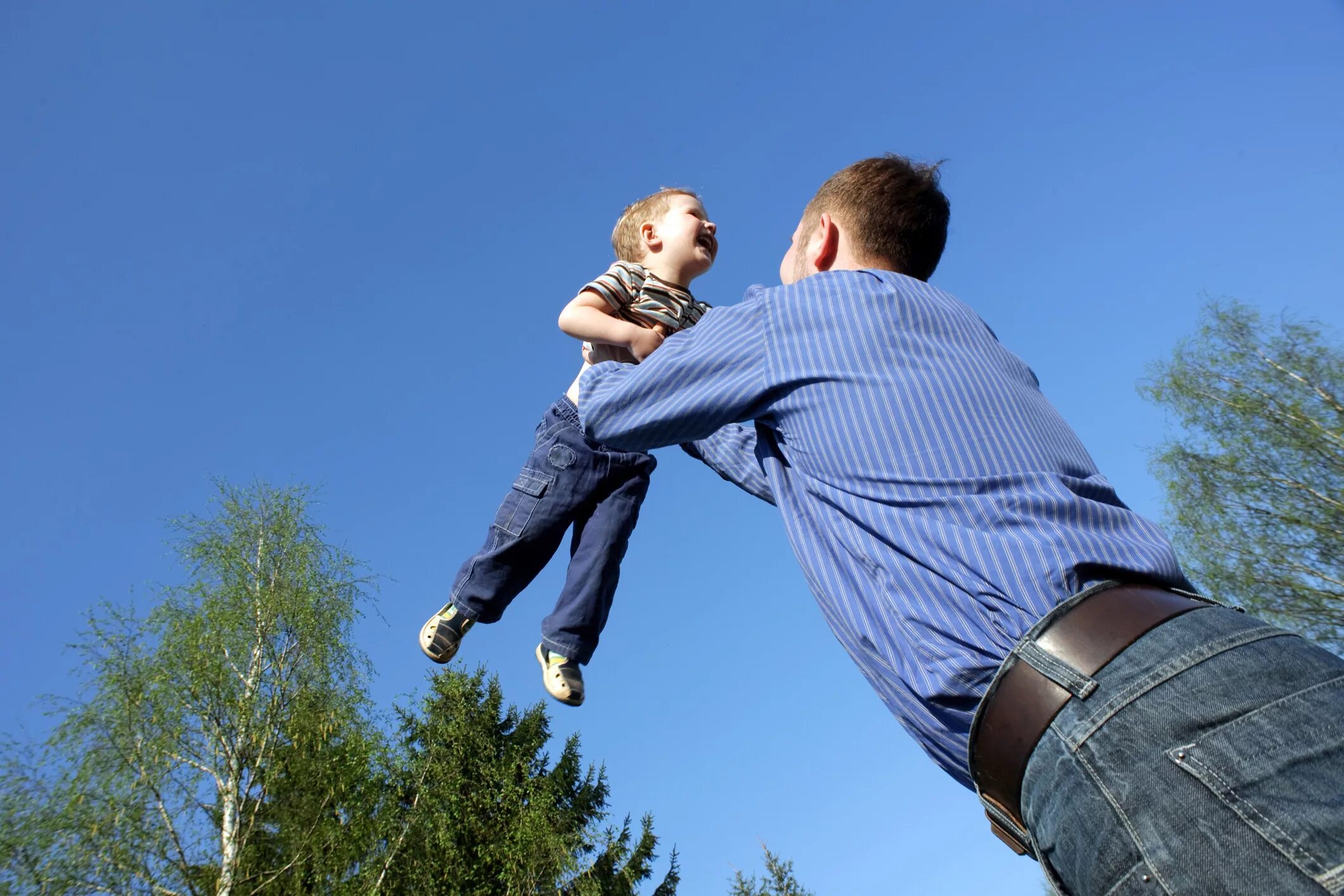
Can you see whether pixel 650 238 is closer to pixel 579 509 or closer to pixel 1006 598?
pixel 579 509

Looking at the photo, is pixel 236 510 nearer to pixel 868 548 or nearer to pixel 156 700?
pixel 156 700

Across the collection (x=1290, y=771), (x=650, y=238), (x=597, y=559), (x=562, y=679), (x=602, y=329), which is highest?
(x=650, y=238)

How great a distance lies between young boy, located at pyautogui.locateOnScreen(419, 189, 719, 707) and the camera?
3.13 metres

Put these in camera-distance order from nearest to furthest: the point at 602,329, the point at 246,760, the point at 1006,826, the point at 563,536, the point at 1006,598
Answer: the point at 1006,598, the point at 1006,826, the point at 602,329, the point at 563,536, the point at 246,760

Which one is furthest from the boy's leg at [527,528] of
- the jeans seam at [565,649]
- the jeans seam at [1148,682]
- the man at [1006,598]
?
the jeans seam at [1148,682]

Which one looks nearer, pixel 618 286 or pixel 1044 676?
pixel 1044 676

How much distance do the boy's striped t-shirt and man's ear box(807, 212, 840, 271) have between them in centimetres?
74

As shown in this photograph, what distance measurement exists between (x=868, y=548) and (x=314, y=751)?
38.3 ft

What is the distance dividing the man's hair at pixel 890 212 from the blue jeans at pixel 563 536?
3.88 feet

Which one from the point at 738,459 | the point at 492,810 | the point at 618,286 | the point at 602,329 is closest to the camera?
the point at 738,459

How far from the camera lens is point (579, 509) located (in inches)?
131

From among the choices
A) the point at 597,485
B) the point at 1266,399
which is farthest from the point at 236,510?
the point at 1266,399

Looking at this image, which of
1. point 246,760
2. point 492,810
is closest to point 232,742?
point 246,760

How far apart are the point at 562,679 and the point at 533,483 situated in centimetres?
69
